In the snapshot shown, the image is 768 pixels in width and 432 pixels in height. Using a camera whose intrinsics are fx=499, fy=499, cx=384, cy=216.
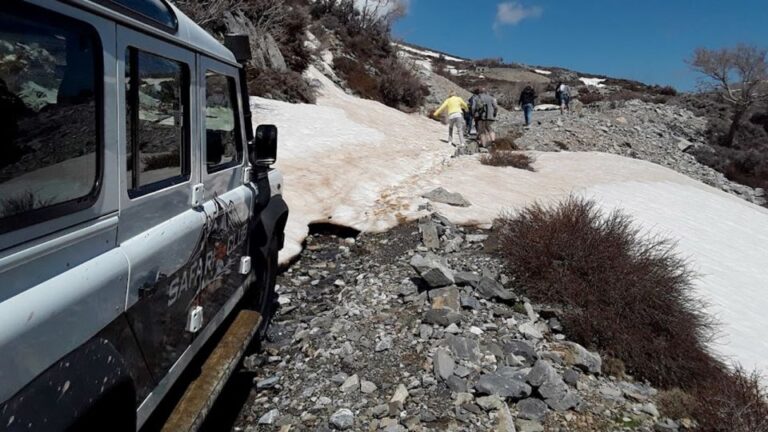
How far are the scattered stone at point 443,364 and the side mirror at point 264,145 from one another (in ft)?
6.91

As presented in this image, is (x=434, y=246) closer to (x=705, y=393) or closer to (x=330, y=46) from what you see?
(x=705, y=393)

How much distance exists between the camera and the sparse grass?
13.6 ft

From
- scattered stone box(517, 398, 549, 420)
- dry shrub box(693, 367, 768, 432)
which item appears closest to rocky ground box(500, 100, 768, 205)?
dry shrub box(693, 367, 768, 432)

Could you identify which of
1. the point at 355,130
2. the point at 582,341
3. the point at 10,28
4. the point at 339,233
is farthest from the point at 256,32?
→ the point at 10,28

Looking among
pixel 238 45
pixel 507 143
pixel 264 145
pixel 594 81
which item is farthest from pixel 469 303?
pixel 594 81

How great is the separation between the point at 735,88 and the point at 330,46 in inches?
1088

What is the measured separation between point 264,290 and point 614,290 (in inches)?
147

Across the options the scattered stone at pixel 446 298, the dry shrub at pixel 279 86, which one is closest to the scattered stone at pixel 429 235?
the scattered stone at pixel 446 298

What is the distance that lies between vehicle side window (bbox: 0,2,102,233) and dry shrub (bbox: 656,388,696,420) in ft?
14.5

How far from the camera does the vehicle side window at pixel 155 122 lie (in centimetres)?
212

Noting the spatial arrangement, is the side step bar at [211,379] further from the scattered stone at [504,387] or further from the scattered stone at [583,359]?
the scattered stone at [583,359]

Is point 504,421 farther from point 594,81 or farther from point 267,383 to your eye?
point 594,81

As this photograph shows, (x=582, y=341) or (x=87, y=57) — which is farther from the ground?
(x=87, y=57)

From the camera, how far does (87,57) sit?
71.3 inches
